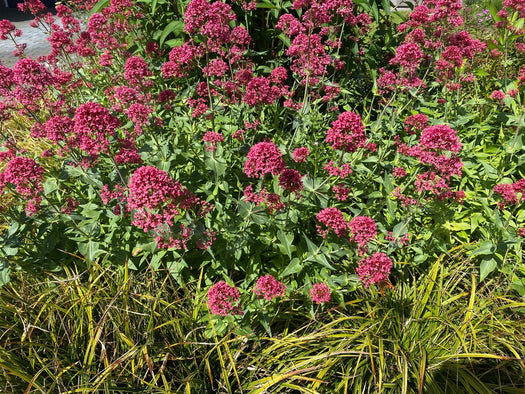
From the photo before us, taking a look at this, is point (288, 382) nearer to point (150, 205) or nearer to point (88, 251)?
point (150, 205)

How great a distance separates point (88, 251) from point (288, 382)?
211cm

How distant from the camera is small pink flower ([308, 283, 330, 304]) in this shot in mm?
2807

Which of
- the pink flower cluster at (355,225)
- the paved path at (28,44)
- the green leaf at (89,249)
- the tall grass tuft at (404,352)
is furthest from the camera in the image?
the paved path at (28,44)

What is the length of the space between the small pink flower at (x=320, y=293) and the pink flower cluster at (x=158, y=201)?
3.77 ft

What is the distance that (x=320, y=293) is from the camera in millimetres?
2836

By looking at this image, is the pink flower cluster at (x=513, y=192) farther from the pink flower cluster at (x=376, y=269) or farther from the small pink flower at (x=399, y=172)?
the pink flower cluster at (x=376, y=269)

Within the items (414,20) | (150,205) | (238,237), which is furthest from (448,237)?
(150,205)

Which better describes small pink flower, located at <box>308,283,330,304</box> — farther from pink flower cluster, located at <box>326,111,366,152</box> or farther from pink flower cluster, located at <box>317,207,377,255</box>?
pink flower cluster, located at <box>326,111,366,152</box>

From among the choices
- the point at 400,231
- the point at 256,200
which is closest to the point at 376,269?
the point at 400,231

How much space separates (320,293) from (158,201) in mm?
1485

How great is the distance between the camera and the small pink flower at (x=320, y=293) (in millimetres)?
2807

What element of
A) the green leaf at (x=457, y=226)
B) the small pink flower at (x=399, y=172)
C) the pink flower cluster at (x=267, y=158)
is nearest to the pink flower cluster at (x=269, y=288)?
the pink flower cluster at (x=267, y=158)

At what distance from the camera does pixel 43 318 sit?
10.7ft

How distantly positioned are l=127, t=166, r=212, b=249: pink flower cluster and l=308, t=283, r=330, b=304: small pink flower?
1.15 metres
